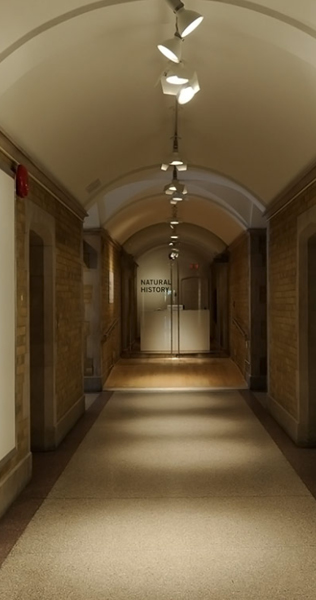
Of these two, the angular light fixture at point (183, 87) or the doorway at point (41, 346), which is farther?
the doorway at point (41, 346)

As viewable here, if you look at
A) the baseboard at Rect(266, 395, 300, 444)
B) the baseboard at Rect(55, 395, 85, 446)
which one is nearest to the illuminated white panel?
the baseboard at Rect(55, 395, 85, 446)

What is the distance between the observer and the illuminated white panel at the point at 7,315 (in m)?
4.24

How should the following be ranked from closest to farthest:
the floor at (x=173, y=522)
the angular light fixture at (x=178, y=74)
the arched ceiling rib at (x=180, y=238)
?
the floor at (x=173, y=522)
the angular light fixture at (x=178, y=74)
the arched ceiling rib at (x=180, y=238)

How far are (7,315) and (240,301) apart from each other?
859cm

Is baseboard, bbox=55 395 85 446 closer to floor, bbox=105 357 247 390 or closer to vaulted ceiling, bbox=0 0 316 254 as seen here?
floor, bbox=105 357 247 390

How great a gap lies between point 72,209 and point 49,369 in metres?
2.22

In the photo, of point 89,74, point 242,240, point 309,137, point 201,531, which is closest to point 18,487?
point 201,531

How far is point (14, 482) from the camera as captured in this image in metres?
4.56

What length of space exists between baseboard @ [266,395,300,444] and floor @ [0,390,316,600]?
137 millimetres

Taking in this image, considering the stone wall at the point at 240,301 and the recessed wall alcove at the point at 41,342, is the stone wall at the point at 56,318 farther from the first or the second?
the stone wall at the point at 240,301

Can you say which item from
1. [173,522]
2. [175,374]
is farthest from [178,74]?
[175,374]

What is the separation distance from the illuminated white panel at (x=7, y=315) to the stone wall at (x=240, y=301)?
691 centimetres

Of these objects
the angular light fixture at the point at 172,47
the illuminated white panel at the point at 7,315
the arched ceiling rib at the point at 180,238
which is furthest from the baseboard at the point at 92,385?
the angular light fixture at the point at 172,47

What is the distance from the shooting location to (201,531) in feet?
13.0
